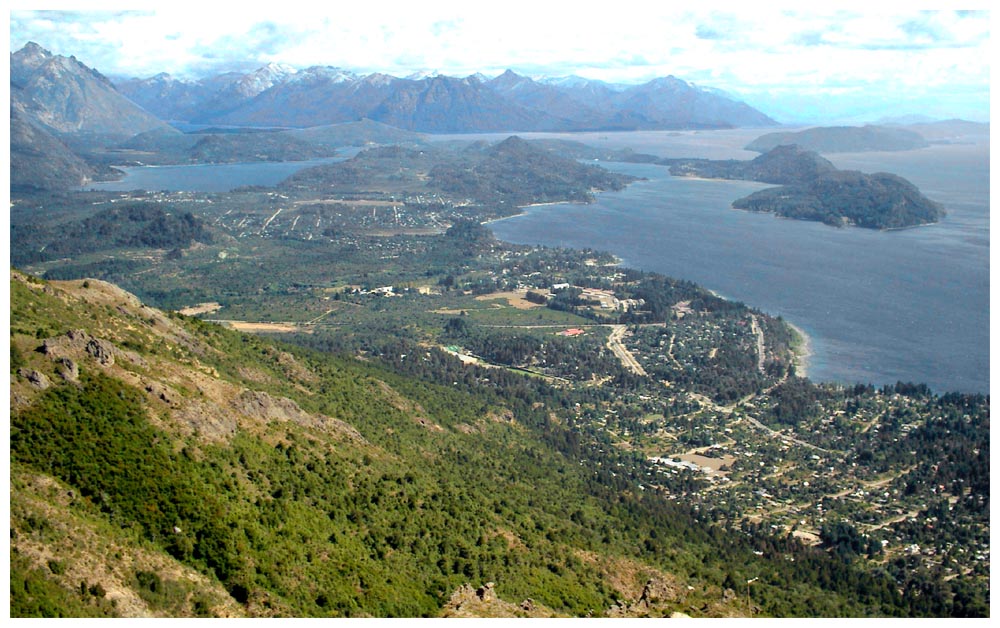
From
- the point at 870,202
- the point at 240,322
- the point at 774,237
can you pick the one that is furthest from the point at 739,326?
the point at 870,202

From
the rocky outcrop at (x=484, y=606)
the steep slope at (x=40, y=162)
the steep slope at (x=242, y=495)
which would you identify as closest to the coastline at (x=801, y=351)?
the steep slope at (x=242, y=495)

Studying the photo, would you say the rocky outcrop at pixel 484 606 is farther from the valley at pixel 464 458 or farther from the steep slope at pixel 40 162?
the steep slope at pixel 40 162

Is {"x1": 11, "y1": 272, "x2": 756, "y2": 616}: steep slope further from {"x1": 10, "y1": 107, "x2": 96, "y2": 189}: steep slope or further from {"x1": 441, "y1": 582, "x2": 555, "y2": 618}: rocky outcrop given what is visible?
{"x1": 10, "y1": 107, "x2": 96, "y2": 189}: steep slope

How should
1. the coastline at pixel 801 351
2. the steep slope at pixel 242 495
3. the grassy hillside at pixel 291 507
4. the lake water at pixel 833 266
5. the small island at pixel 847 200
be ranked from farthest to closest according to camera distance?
the small island at pixel 847 200 → the lake water at pixel 833 266 → the coastline at pixel 801 351 → the grassy hillside at pixel 291 507 → the steep slope at pixel 242 495

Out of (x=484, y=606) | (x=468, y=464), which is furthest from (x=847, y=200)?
(x=484, y=606)

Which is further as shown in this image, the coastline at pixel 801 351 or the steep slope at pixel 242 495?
the coastline at pixel 801 351

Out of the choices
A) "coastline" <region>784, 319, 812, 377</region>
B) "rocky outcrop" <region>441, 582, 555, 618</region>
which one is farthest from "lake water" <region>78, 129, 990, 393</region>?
"rocky outcrop" <region>441, 582, 555, 618</region>

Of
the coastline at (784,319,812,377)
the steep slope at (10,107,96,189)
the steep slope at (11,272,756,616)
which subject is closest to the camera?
the steep slope at (11,272,756,616)

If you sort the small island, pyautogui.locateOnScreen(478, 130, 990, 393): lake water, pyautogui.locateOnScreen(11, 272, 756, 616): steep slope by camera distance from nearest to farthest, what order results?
pyautogui.locateOnScreen(11, 272, 756, 616): steep slope, pyautogui.locateOnScreen(478, 130, 990, 393): lake water, the small island

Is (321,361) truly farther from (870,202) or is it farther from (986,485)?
(870,202)
